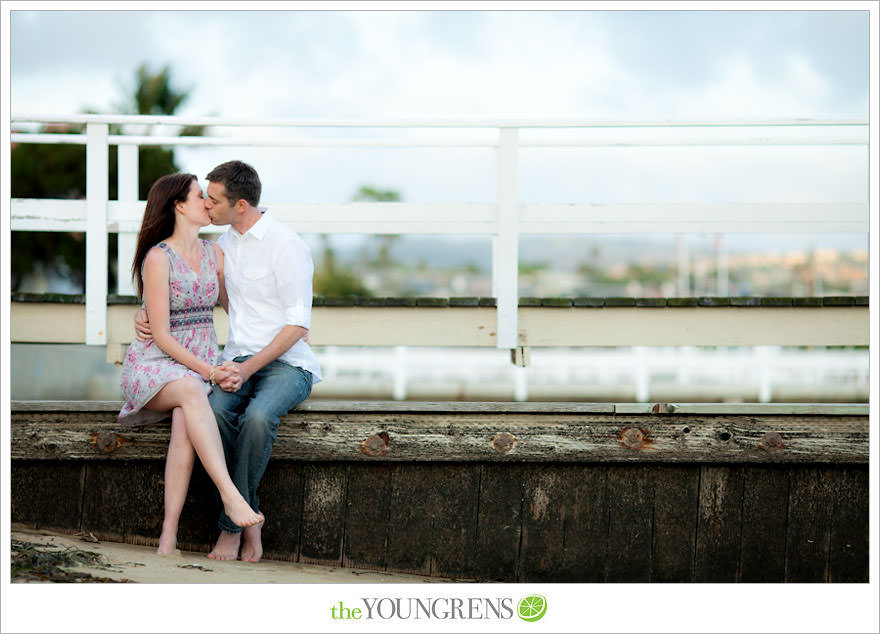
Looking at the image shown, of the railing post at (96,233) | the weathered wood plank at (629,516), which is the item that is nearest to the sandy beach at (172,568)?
the weathered wood plank at (629,516)

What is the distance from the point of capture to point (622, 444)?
3.28 meters

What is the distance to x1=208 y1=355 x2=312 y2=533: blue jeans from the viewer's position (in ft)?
10.1

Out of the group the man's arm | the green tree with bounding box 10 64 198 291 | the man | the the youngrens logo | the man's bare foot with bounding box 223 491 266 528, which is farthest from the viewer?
the green tree with bounding box 10 64 198 291

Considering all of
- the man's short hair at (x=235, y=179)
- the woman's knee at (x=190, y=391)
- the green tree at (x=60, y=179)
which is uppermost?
the green tree at (x=60, y=179)

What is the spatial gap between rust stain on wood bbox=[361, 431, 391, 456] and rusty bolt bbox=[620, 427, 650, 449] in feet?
2.76

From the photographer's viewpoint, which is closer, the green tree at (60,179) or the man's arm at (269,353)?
the man's arm at (269,353)

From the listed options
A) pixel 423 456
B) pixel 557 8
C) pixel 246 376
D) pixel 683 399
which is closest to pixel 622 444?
pixel 423 456

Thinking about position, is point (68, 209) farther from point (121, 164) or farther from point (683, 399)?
point (683, 399)

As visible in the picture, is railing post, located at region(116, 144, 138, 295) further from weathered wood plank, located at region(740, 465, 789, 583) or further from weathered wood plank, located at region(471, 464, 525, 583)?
weathered wood plank, located at region(740, 465, 789, 583)

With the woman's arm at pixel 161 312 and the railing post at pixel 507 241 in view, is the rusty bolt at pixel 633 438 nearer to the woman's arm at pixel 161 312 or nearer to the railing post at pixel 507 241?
the railing post at pixel 507 241

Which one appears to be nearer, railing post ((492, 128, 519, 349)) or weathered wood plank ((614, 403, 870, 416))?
weathered wood plank ((614, 403, 870, 416))

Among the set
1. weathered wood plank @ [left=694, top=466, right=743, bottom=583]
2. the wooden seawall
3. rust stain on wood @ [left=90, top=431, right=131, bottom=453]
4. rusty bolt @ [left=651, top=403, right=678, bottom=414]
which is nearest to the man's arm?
the wooden seawall

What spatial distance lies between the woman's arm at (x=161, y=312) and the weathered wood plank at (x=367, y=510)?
66 cm

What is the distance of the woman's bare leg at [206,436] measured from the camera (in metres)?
2.98
